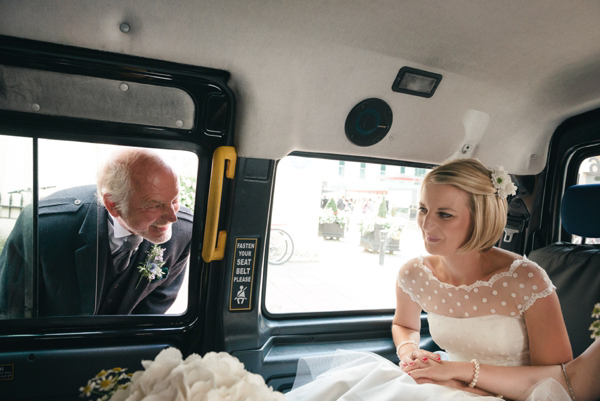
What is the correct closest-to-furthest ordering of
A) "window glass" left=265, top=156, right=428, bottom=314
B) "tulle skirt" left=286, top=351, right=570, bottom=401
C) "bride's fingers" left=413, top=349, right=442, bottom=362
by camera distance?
"tulle skirt" left=286, top=351, right=570, bottom=401
"bride's fingers" left=413, top=349, right=442, bottom=362
"window glass" left=265, top=156, right=428, bottom=314

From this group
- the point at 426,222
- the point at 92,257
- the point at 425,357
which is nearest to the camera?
the point at 425,357

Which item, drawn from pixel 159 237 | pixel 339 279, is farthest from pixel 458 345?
pixel 159 237

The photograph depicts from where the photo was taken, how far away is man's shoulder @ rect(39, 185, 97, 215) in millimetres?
1992

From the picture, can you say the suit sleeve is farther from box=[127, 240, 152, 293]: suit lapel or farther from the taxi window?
box=[127, 240, 152, 293]: suit lapel

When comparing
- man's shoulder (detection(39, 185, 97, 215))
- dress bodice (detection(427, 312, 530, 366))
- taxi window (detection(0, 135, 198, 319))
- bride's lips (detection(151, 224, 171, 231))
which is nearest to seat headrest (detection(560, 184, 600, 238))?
dress bodice (detection(427, 312, 530, 366))

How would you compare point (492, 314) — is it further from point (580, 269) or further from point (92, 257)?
point (92, 257)

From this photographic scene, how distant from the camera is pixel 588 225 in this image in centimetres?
197

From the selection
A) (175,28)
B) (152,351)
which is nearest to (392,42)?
(175,28)

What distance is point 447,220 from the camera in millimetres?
1797

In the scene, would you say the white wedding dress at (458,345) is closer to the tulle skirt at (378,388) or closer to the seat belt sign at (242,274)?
the tulle skirt at (378,388)

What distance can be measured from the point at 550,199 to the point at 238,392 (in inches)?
116

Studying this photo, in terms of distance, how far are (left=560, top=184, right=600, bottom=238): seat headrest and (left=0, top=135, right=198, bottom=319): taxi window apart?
84.1 inches

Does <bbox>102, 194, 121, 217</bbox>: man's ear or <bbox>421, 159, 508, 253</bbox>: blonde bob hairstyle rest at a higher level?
<bbox>421, 159, 508, 253</bbox>: blonde bob hairstyle

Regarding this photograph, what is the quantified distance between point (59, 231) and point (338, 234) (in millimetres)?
1729
